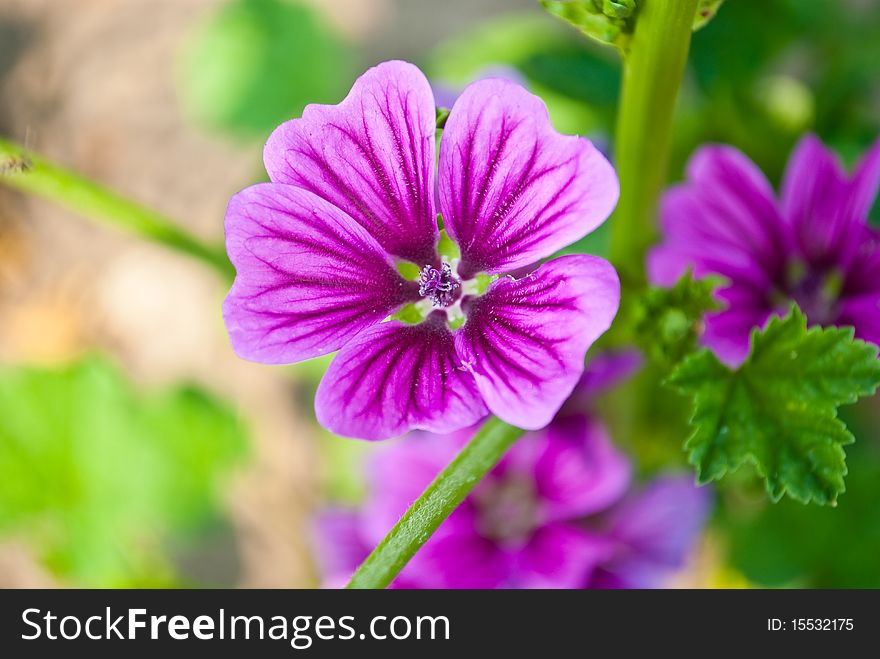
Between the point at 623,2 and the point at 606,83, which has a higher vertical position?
the point at 606,83

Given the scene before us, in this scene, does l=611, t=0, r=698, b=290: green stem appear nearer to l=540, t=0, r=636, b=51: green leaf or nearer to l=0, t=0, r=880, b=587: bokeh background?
l=540, t=0, r=636, b=51: green leaf

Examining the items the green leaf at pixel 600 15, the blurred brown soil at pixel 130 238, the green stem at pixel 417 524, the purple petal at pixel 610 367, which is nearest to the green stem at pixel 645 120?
the green leaf at pixel 600 15

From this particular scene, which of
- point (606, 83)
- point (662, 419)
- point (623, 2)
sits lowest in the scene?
point (623, 2)

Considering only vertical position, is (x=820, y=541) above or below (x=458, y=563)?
above

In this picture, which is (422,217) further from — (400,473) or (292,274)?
(400,473)

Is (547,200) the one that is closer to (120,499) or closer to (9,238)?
(120,499)

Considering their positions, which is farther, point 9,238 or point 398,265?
point 9,238

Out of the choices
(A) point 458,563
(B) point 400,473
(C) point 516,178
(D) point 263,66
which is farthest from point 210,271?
(C) point 516,178
